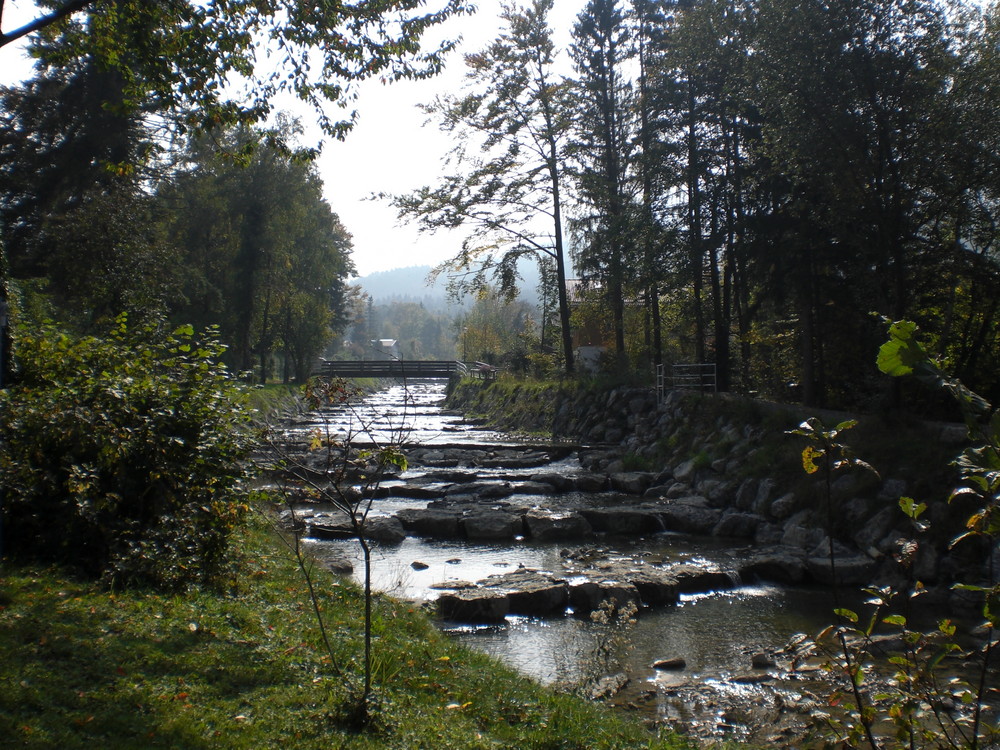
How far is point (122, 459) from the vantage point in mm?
7293

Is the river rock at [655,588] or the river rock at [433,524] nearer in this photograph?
the river rock at [655,588]

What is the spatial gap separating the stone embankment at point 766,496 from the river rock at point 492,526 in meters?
0.03

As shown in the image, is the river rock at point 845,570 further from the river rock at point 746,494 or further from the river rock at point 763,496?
the river rock at point 746,494

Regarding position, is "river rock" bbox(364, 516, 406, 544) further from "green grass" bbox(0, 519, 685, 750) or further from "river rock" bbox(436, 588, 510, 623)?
"green grass" bbox(0, 519, 685, 750)

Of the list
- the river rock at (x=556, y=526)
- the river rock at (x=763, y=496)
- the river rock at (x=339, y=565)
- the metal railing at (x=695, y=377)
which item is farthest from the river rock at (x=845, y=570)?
the metal railing at (x=695, y=377)

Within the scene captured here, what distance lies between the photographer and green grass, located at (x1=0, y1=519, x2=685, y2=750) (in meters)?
4.44

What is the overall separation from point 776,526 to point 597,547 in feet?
11.8

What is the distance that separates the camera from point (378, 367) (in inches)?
2367

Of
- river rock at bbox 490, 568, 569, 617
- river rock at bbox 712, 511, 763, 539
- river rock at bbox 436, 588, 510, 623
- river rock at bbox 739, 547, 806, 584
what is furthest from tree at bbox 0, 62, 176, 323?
river rock at bbox 739, 547, 806, 584

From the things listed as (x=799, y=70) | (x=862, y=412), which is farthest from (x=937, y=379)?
(x=862, y=412)

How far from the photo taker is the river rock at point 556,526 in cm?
1413

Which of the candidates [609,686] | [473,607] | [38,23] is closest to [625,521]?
[473,607]

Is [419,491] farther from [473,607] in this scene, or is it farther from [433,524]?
[473,607]

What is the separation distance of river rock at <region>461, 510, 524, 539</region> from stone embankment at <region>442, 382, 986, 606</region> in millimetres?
27
